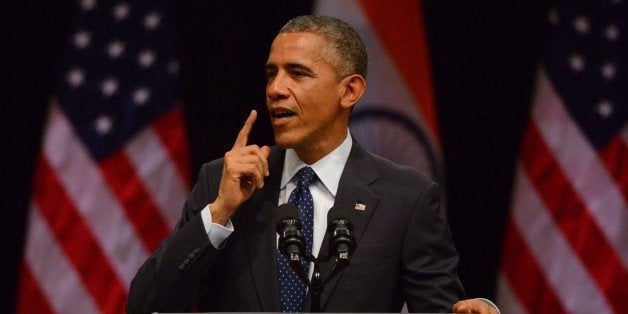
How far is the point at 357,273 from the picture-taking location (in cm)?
201

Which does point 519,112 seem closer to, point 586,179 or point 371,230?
point 586,179

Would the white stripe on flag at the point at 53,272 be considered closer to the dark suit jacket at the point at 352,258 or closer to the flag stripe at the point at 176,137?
the flag stripe at the point at 176,137

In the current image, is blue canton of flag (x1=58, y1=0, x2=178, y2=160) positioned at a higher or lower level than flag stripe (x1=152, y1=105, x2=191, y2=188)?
higher

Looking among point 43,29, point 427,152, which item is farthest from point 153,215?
point 427,152

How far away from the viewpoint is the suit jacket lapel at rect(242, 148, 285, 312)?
2.00 metres

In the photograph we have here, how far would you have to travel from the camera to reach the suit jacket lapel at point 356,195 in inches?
79.0

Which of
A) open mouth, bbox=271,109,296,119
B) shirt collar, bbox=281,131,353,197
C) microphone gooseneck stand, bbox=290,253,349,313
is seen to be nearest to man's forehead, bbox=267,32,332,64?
open mouth, bbox=271,109,296,119

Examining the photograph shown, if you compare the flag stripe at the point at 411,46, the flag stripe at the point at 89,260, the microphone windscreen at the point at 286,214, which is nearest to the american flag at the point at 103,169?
the flag stripe at the point at 89,260

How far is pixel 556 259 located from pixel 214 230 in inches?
72.9

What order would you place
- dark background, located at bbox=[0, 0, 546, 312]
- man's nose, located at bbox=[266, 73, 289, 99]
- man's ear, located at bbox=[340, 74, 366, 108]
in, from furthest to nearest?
dark background, located at bbox=[0, 0, 546, 312] → man's ear, located at bbox=[340, 74, 366, 108] → man's nose, located at bbox=[266, 73, 289, 99]

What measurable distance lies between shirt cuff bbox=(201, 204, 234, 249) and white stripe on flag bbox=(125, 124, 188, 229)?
1.58 m

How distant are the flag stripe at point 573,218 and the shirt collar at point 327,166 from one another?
1.46m

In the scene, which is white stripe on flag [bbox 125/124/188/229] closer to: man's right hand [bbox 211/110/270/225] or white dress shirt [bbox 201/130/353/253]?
white dress shirt [bbox 201/130/353/253]

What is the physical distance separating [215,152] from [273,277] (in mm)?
1516
